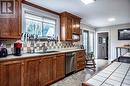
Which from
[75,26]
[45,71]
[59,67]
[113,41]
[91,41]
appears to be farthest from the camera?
[91,41]

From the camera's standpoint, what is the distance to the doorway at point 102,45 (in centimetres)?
816

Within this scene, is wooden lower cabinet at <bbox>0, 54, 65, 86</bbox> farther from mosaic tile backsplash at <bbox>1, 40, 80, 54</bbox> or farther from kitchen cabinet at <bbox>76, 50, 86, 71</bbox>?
kitchen cabinet at <bbox>76, 50, 86, 71</bbox>

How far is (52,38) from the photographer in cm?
400

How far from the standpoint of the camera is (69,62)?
3.83 meters

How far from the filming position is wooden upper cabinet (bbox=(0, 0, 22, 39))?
7.77 ft

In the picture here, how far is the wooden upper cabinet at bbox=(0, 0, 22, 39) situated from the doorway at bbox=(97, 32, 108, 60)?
663cm

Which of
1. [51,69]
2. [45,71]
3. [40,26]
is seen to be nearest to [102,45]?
[40,26]

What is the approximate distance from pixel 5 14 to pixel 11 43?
74cm

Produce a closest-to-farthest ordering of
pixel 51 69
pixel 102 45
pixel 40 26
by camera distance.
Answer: pixel 51 69
pixel 40 26
pixel 102 45

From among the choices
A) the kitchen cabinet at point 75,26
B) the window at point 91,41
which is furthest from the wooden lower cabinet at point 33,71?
the window at point 91,41

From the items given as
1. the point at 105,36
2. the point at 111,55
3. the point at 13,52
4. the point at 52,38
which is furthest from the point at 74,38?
the point at 105,36

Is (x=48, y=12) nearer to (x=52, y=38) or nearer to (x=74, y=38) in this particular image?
(x=52, y=38)

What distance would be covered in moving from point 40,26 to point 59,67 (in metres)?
1.55

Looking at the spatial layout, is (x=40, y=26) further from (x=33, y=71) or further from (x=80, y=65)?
(x=80, y=65)
